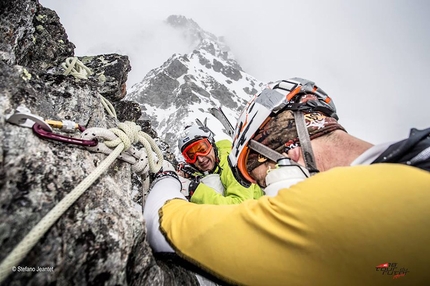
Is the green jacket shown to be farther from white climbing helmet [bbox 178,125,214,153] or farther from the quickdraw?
the quickdraw

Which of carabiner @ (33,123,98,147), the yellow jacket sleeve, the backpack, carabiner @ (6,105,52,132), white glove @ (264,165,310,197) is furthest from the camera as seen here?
white glove @ (264,165,310,197)

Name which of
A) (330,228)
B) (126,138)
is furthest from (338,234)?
(126,138)

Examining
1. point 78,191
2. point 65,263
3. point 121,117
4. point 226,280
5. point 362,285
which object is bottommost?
point 121,117

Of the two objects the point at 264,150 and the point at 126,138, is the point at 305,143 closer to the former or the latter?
the point at 264,150

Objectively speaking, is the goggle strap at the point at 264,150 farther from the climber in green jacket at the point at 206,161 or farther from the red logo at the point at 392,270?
the climber in green jacket at the point at 206,161

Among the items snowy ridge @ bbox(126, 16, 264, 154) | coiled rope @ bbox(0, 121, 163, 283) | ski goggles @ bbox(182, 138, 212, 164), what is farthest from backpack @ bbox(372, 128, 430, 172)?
snowy ridge @ bbox(126, 16, 264, 154)

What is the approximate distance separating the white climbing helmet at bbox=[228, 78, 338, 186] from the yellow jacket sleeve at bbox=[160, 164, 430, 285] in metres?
1.02

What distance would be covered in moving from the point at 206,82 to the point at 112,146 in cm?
11935

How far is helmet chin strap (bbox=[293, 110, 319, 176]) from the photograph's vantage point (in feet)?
6.42

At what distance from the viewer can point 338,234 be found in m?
1.17

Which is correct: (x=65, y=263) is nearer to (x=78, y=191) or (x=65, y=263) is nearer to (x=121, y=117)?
(x=78, y=191)

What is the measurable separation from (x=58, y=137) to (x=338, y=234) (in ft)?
6.94

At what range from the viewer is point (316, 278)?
1220 mm

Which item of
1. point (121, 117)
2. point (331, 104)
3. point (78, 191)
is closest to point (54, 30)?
point (121, 117)
